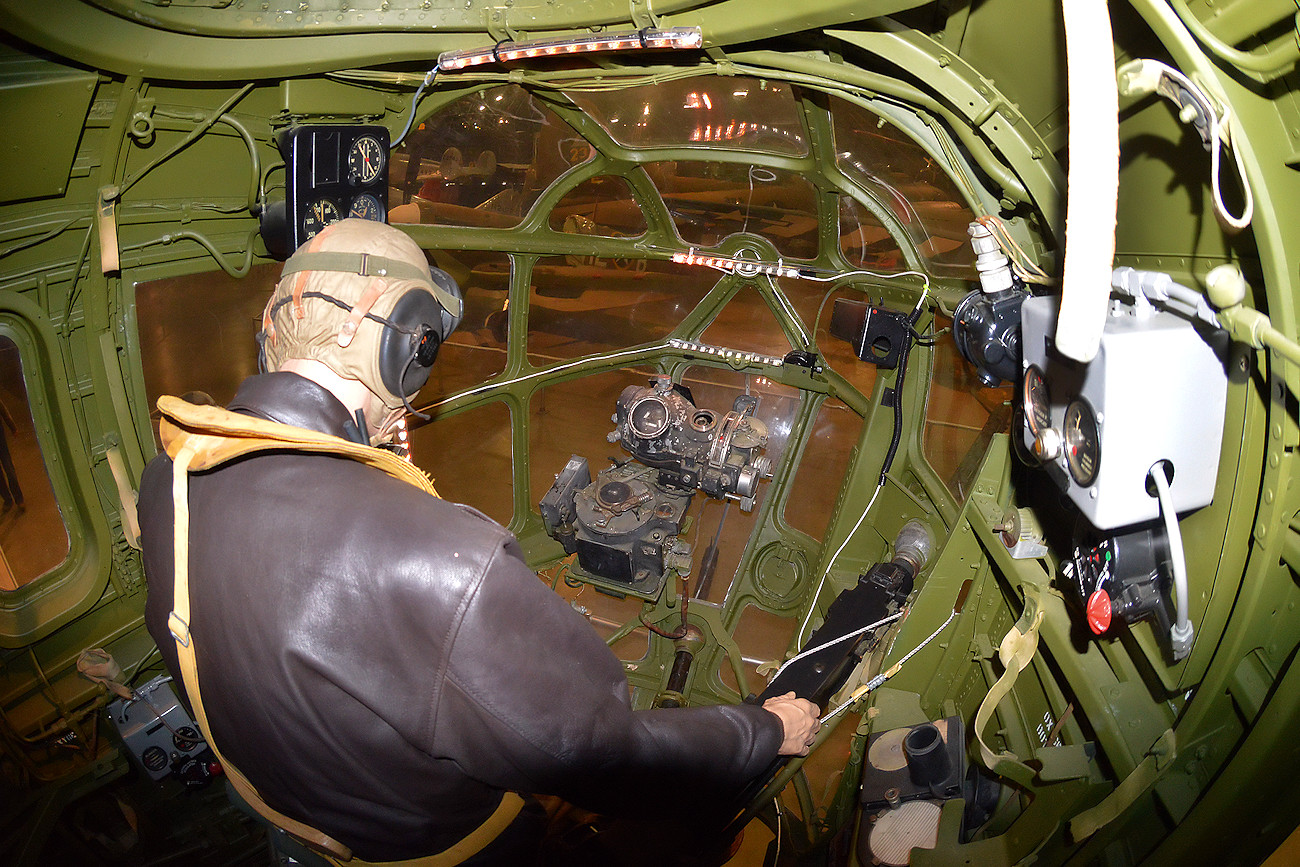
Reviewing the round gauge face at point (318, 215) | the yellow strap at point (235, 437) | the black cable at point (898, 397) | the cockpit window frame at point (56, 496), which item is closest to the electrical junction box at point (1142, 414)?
the yellow strap at point (235, 437)

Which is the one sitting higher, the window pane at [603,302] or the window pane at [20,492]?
the window pane at [603,302]

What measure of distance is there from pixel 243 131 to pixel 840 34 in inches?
86.7

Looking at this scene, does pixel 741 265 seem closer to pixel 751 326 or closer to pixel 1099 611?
pixel 751 326

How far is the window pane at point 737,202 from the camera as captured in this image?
3.87 metres

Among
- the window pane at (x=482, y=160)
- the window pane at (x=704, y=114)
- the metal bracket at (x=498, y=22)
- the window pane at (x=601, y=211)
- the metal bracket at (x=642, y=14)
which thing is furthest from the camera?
the window pane at (x=601, y=211)

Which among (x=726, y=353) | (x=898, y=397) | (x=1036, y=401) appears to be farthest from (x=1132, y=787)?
(x=726, y=353)

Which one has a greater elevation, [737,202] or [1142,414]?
[737,202]

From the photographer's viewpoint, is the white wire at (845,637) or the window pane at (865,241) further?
the window pane at (865,241)

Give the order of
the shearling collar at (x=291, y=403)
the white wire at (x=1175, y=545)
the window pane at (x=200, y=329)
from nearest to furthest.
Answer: the white wire at (x=1175, y=545) → the shearling collar at (x=291, y=403) → the window pane at (x=200, y=329)

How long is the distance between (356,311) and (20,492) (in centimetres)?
182

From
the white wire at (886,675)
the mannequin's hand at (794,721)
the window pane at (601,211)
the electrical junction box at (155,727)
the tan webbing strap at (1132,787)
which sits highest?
the window pane at (601,211)

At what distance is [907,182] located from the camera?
3182 mm

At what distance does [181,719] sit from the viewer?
2836 millimetres

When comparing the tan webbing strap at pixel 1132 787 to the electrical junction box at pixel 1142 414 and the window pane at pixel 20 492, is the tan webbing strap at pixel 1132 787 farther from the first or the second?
the window pane at pixel 20 492
